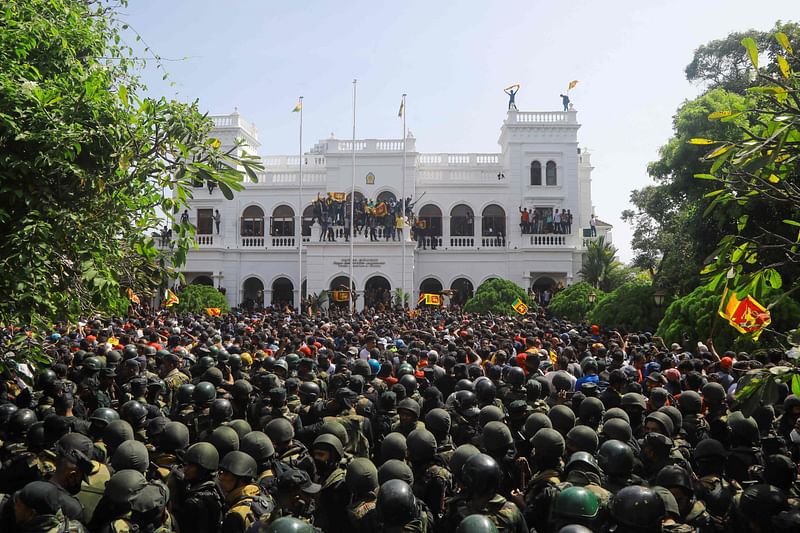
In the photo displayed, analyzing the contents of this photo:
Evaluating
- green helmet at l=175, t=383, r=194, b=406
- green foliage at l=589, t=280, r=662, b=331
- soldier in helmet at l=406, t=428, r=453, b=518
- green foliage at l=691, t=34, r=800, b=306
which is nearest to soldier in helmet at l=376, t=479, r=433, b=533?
soldier in helmet at l=406, t=428, r=453, b=518

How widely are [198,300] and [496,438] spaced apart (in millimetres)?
21312

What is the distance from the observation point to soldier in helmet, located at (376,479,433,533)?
331 centimetres

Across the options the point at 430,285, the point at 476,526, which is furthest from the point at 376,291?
the point at 476,526

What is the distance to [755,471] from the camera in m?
4.46

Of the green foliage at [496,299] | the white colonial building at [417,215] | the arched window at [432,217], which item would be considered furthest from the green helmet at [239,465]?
the arched window at [432,217]

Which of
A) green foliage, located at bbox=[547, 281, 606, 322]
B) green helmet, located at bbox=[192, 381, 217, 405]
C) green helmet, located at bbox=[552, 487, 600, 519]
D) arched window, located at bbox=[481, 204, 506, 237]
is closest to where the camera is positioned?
green helmet, located at bbox=[552, 487, 600, 519]

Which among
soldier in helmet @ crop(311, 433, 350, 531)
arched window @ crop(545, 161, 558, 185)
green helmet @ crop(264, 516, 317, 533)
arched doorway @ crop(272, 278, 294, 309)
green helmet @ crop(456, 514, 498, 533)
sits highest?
arched window @ crop(545, 161, 558, 185)

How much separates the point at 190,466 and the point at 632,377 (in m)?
4.99

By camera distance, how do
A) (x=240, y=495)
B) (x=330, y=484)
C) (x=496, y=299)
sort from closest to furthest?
(x=240, y=495), (x=330, y=484), (x=496, y=299)

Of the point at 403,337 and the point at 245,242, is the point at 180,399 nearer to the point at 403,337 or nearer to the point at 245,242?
the point at 403,337

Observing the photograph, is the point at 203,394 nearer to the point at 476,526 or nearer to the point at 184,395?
the point at 184,395

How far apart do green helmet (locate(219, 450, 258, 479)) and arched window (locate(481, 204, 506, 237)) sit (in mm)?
28566

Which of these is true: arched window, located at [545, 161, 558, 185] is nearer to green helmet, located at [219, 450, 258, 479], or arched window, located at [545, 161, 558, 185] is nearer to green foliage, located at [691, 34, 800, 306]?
green foliage, located at [691, 34, 800, 306]

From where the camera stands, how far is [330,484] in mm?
4203
